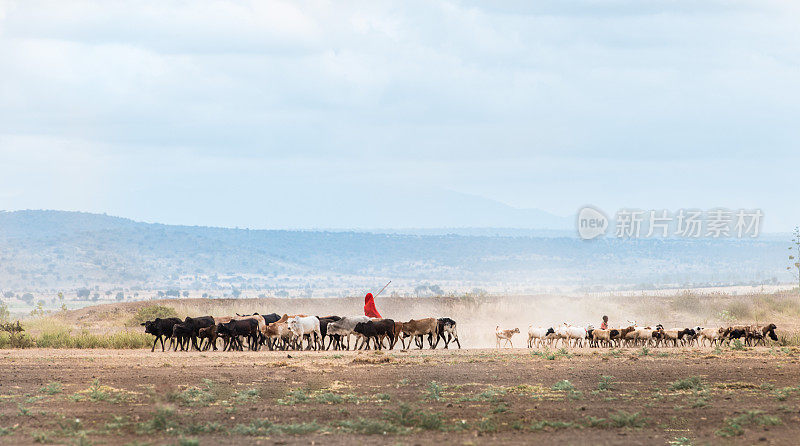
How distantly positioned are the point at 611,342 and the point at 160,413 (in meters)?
22.8

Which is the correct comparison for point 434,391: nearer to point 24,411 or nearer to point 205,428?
point 205,428

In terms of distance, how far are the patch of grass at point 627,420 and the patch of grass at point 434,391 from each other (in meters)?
3.73

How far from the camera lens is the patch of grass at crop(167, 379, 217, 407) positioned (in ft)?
59.0

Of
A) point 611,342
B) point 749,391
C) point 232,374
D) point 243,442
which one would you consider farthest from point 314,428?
point 611,342

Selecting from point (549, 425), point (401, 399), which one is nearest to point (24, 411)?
point (401, 399)

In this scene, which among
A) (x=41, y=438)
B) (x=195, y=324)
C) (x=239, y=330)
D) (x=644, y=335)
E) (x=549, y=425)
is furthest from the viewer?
(x=644, y=335)

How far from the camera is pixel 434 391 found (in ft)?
63.4

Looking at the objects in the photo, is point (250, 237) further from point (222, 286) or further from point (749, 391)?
point (749, 391)

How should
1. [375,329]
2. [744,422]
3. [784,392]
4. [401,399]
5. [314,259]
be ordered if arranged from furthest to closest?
[314,259], [375,329], [784,392], [401,399], [744,422]

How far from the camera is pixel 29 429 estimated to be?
50.4ft

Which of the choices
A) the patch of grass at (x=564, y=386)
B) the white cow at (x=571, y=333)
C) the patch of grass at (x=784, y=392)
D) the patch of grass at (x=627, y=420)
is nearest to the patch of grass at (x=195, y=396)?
the patch of grass at (x=564, y=386)

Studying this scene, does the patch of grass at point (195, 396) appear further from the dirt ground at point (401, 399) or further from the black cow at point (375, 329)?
the black cow at point (375, 329)

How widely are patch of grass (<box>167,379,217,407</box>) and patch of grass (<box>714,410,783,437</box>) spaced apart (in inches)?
354

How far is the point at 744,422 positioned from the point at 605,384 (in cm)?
478
